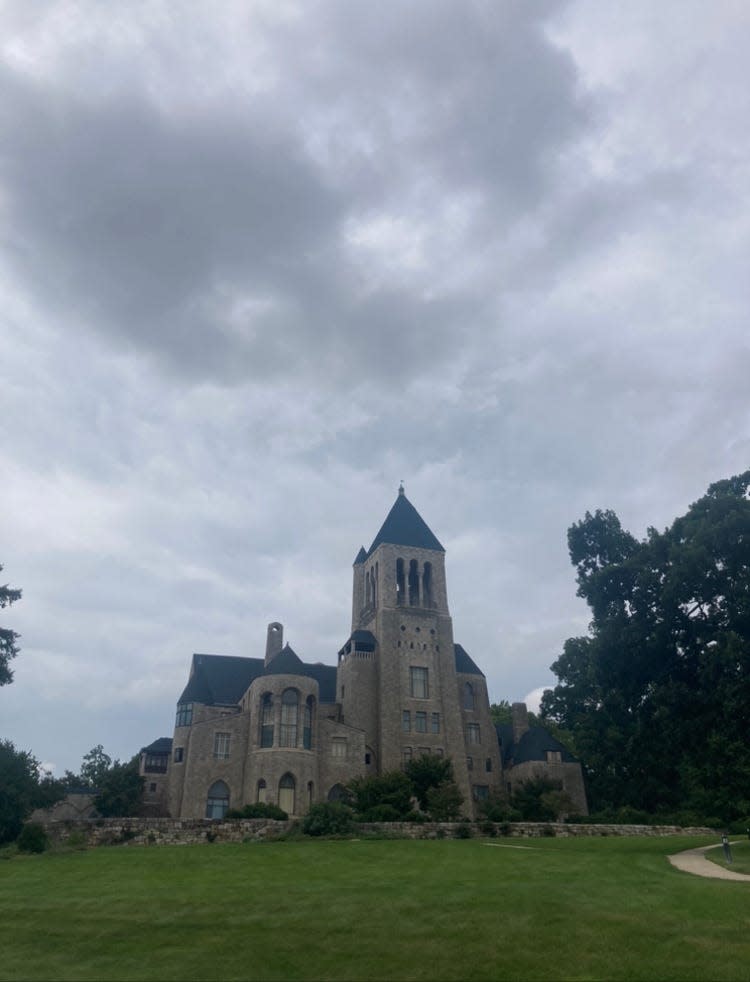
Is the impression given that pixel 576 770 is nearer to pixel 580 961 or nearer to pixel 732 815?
pixel 732 815

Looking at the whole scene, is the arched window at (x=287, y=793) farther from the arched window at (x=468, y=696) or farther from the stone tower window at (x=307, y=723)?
the arched window at (x=468, y=696)

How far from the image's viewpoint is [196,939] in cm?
1784

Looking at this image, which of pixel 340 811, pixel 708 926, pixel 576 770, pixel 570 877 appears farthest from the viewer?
pixel 576 770

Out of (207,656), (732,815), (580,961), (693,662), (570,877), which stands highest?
(207,656)

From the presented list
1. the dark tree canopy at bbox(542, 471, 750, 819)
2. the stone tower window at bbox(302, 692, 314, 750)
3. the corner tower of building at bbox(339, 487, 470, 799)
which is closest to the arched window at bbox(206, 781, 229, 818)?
the stone tower window at bbox(302, 692, 314, 750)

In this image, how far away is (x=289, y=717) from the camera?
58156 millimetres

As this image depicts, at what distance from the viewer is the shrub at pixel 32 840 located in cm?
3659

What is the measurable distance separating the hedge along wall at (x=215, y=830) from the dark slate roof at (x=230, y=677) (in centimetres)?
2306

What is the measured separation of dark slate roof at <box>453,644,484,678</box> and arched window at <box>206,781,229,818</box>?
2330 centimetres

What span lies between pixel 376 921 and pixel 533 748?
166 ft

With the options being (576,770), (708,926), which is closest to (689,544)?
(708,926)

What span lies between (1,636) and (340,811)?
70.2 ft

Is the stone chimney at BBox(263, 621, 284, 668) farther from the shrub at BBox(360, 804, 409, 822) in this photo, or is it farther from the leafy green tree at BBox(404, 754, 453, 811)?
the shrub at BBox(360, 804, 409, 822)

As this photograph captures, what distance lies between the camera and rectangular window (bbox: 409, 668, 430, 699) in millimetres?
65188
